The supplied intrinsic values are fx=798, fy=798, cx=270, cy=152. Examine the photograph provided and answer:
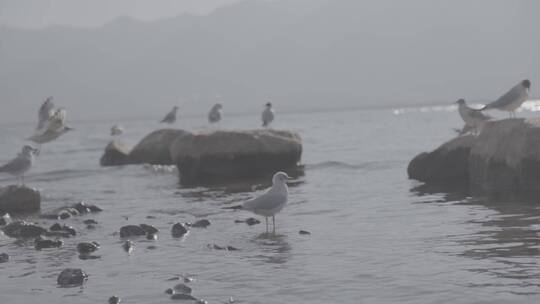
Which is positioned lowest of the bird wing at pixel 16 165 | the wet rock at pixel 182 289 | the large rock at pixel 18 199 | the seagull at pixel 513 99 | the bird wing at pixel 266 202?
the wet rock at pixel 182 289

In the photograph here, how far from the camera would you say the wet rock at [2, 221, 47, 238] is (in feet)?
50.6

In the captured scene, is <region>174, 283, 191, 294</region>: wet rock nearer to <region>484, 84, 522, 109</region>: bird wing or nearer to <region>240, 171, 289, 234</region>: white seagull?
<region>240, 171, 289, 234</region>: white seagull

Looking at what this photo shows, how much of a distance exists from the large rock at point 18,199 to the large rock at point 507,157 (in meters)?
10.8

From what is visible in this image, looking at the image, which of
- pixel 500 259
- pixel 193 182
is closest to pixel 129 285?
pixel 500 259

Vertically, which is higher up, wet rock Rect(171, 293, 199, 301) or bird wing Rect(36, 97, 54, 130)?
bird wing Rect(36, 97, 54, 130)

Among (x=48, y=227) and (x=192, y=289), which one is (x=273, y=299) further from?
(x=48, y=227)

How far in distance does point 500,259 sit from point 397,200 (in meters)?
7.68

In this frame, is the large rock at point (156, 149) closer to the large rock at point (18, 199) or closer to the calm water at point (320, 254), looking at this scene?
the calm water at point (320, 254)

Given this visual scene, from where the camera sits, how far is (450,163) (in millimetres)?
21297

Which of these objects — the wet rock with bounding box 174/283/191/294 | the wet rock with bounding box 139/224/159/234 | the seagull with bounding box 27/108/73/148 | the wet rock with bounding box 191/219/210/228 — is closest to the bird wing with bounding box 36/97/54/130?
the seagull with bounding box 27/108/73/148

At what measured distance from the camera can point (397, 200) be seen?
60.3ft

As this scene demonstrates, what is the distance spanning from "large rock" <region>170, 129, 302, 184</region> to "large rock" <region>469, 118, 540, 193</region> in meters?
7.70

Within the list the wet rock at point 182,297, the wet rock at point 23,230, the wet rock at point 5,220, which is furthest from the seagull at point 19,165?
the wet rock at point 182,297

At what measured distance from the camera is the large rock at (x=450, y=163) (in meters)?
21.0
